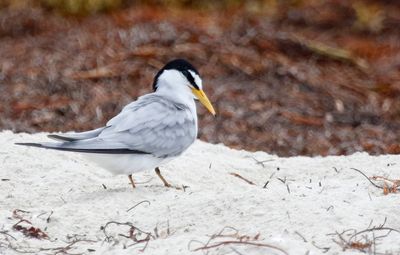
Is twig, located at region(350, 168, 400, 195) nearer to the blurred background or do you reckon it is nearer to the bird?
the bird

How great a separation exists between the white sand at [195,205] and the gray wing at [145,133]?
23 centimetres

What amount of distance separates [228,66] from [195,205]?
407cm

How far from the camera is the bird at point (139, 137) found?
5.22 metres

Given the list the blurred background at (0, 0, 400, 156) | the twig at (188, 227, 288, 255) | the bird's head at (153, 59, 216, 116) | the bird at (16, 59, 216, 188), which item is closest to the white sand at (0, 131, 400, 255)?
the twig at (188, 227, 288, 255)

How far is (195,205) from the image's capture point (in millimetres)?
4664

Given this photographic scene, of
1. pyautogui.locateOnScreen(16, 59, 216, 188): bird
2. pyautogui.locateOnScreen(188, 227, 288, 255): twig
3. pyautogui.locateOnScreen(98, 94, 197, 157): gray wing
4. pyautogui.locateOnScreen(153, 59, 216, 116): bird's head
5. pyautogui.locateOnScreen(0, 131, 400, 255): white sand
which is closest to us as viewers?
pyautogui.locateOnScreen(188, 227, 288, 255): twig

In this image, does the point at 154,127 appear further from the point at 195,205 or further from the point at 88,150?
the point at 195,205

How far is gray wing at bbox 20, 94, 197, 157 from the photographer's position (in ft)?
17.1

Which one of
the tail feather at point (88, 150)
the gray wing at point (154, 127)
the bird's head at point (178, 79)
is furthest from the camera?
the bird's head at point (178, 79)

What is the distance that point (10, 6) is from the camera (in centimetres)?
991

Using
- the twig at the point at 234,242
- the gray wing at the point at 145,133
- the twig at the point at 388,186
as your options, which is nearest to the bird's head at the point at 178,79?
the gray wing at the point at 145,133

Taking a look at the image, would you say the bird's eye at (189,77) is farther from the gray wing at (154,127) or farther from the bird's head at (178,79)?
the gray wing at (154,127)

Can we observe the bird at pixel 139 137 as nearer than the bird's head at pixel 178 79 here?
Yes

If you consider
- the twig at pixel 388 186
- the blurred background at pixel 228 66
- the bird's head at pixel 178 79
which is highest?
the bird's head at pixel 178 79
